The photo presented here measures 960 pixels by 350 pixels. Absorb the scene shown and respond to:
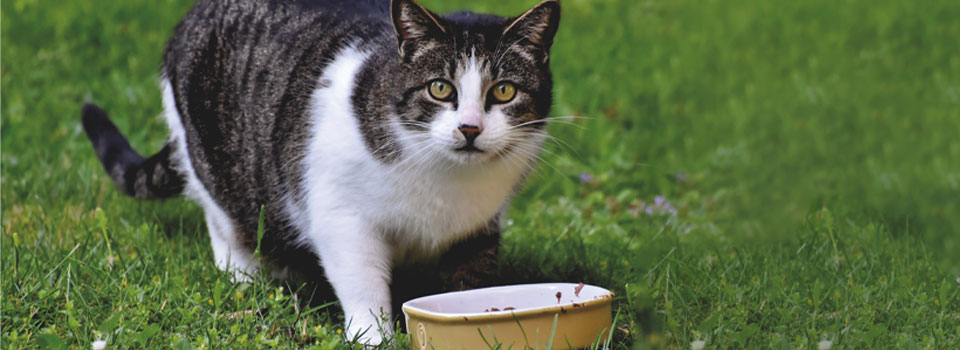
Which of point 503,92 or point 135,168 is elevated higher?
point 503,92

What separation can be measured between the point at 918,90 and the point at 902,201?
1.71 meters

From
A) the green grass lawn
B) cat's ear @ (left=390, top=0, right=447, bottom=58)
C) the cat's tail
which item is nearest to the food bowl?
the green grass lawn

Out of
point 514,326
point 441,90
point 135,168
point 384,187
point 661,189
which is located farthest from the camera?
point 661,189

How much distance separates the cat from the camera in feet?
8.38

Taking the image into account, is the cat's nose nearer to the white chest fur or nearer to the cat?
the cat

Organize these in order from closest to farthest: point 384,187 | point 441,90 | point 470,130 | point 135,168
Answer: point 470,130 < point 441,90 < point 384,187 < point 135,168

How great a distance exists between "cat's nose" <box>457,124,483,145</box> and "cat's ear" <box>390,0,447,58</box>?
0.29 meters

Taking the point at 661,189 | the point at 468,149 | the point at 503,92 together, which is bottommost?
the point at 661,189

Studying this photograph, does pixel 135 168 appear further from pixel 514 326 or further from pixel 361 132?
pixel 514 326

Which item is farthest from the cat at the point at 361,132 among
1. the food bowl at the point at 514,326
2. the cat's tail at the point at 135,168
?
the food bowl at the point at 514,326

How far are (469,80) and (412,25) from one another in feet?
0.72

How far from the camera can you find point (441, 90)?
254 centimetres

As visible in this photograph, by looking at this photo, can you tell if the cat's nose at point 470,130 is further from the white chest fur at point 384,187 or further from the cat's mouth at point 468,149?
the white chest fur at point 384,187

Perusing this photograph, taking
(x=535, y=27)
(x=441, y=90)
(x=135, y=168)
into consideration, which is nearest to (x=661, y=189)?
(x=535, y=27)
